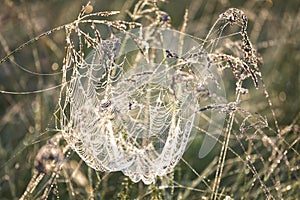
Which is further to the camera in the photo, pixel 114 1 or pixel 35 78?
pixel 114 1

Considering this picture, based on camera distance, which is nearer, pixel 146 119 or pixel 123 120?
pixel 123 120

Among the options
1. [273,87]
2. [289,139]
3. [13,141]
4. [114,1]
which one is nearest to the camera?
[289,139]

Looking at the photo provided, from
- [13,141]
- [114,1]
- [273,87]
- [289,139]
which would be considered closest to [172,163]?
[289,139]

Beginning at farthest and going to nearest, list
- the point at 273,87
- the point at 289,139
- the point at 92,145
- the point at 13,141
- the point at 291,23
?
the point at 291,23
the point at 273,87
the point at 13,141
the point at 289,139
the point at 92,145

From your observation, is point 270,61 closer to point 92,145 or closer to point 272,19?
point 272,19

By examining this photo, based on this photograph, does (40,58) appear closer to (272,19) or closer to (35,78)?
(35,78)

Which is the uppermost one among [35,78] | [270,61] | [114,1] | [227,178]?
[114,1]

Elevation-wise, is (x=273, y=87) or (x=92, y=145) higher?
(x=92, y=145)
